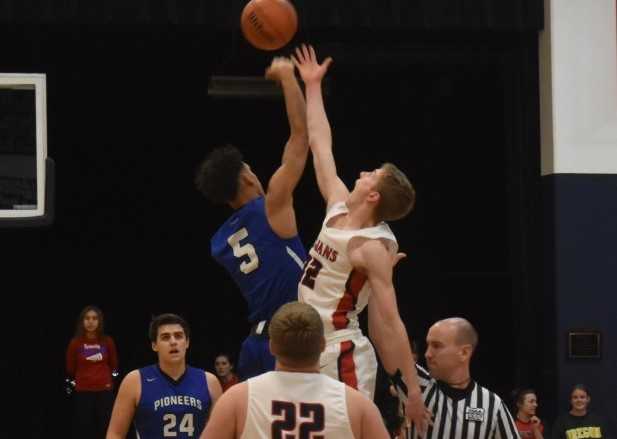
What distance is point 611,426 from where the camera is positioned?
11.8m

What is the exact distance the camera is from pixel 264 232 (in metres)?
5.75

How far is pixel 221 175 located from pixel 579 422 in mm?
6492

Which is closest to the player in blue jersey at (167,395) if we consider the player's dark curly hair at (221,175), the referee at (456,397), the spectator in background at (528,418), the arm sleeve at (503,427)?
the player's dark curly hair at (221,175)

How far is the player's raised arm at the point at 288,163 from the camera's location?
18.4 feet

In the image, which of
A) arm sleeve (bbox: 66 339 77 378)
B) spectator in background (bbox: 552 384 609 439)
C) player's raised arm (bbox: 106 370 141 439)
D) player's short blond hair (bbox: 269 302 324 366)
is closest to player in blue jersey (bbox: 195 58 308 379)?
player's raised arm (bbox: 106 370 141 439)

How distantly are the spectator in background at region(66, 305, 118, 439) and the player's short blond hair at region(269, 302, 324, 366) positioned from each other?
853cm

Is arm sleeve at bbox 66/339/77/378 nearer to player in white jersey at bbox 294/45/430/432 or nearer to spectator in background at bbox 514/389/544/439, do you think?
spectator in background at bbox 514/389/544/439

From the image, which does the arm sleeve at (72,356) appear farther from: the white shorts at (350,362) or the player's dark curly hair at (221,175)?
the white shorts at (350,362)

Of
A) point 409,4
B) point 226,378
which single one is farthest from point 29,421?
point 409,4

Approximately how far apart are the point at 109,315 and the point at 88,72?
296 centimetres

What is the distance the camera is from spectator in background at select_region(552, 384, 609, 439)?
11.2 m

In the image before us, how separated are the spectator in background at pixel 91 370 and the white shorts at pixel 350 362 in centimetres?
745

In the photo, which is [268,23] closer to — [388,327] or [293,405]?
[388,327]

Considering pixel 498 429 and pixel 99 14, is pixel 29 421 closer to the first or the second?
pixel 99 14
